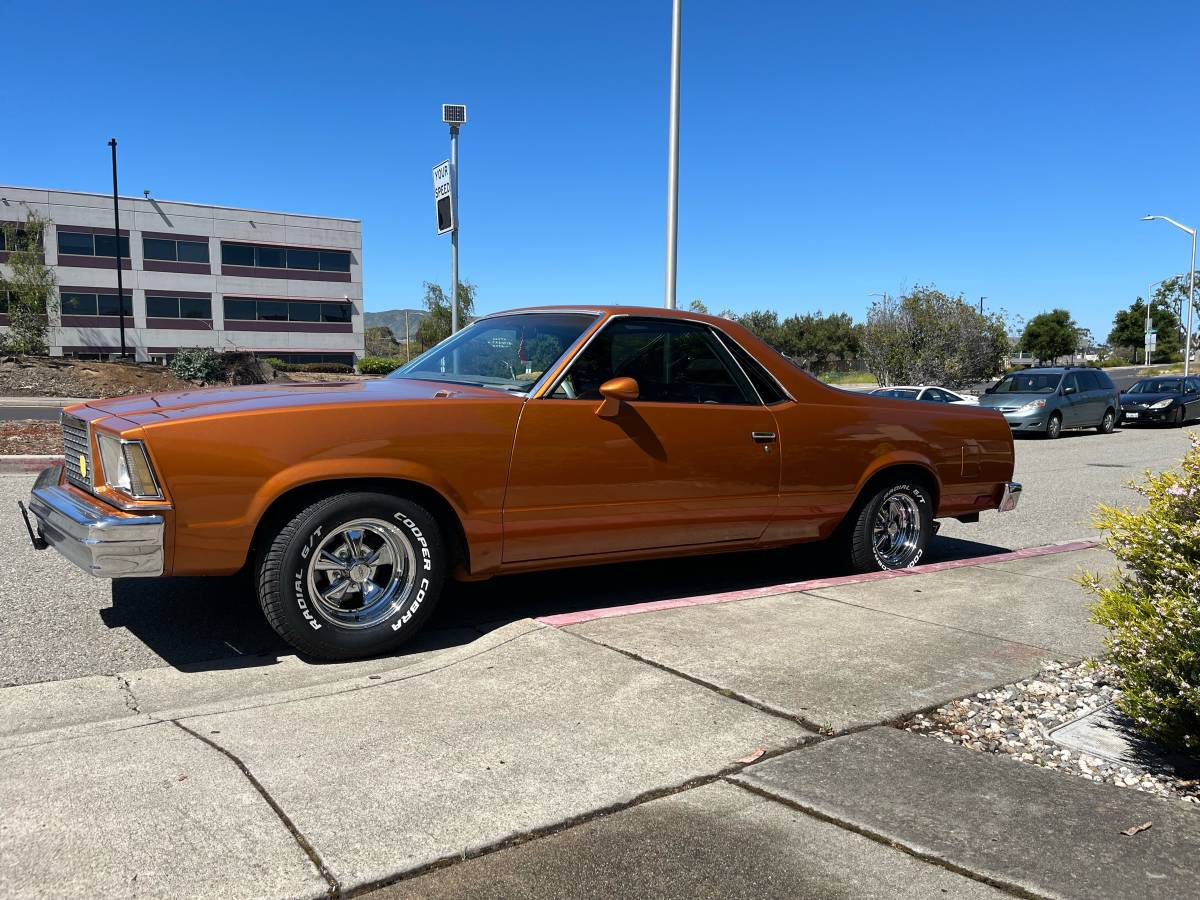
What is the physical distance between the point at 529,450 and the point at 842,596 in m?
2.06

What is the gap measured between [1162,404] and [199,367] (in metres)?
27.8

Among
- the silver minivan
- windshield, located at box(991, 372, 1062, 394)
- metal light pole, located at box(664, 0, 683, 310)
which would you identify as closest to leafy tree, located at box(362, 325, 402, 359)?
windshield, located at box(991, 372, 1062, 394)

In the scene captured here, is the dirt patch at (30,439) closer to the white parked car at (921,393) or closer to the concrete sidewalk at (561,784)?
the concrete sidewalk at (561,784)

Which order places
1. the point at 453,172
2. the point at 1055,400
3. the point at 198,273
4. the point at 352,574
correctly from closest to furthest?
1. the point at 352,574
2. the point at 453,172
3. the point at 1055,400
4. the point at 198,273

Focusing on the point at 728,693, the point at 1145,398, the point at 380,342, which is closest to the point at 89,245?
the point at 380,342

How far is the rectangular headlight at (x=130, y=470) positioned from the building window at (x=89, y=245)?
59.1m

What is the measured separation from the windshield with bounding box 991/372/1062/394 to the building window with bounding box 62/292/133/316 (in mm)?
50985

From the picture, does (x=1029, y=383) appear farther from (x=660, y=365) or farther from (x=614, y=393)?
(x=614, y=393)

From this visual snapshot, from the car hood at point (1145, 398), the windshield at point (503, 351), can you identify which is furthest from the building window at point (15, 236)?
the windshield at point (503, 351)

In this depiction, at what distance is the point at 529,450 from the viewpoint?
4352mm

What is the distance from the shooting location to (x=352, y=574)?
13.2 feet

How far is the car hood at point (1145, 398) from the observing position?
25.4m

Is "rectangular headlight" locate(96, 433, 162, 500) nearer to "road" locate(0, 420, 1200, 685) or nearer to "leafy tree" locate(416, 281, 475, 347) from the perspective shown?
"road" locate(0, 420, 1200, 685)

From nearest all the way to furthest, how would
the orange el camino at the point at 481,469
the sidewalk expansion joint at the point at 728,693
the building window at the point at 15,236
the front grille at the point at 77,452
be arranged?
1. the sidewalk expansion joint at the point at 728,693
2. the orange el camino at the point at 481,469
3. the front grille at the point at 77,452
4. the building window at the point at 15,236
